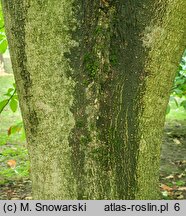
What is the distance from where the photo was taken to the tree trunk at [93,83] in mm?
1296

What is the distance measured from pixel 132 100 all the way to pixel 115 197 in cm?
38

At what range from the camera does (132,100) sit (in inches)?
53.9

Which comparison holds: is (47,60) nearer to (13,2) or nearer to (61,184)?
(13,2)

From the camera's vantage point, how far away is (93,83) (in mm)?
1326

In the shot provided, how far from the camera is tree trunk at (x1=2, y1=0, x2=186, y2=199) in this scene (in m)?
1.30

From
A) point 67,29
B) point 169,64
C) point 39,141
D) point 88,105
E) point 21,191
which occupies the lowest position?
point 21,191

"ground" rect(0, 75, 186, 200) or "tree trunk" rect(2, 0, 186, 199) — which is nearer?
"tree trunk" rect(2, 0, 186, 199)

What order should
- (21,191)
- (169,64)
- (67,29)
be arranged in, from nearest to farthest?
1. (67,29)
2. (169,64)
3. (21,191)

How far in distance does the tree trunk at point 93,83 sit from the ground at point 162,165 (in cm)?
147

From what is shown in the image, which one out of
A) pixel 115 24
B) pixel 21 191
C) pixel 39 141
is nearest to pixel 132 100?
pixel 115 24

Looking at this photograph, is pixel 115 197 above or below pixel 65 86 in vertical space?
below

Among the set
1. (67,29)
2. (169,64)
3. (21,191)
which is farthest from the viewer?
(21,191)

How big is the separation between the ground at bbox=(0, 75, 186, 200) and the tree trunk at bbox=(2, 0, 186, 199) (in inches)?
57.9

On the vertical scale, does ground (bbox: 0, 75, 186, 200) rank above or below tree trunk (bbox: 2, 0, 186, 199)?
below
